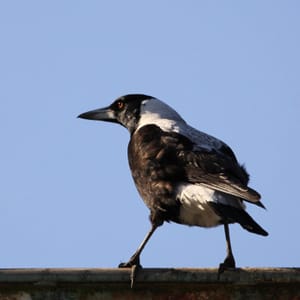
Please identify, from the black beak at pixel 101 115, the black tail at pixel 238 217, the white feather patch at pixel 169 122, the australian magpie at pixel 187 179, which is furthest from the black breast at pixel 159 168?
the black beak at pixel 101 115

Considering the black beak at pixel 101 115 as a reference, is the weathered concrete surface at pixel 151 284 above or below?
below

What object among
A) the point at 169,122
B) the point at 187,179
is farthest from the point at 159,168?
the point at 169,122

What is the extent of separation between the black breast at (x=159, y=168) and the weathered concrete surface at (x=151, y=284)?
6.49 ft

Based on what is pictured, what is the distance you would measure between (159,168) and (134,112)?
1.64 meters

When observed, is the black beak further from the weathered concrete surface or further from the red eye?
the weathered concrete surface

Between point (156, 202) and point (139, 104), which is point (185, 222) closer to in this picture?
point (156, 202)

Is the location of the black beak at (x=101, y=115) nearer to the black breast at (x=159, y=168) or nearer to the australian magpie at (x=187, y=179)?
the australian magpie at (x=187, y=179)

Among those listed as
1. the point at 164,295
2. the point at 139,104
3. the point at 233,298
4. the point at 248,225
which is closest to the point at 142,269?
the point at 164,295

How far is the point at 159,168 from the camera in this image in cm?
591

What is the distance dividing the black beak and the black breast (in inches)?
54.9

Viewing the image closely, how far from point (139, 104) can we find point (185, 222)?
193cm

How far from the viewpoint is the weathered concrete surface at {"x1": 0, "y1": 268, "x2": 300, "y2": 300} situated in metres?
3.50

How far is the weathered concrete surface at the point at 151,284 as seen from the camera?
11.5ft

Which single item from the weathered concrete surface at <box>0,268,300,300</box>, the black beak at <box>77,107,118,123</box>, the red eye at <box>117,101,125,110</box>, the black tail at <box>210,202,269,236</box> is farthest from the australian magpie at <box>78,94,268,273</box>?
the weathered concrete surface at <box>0,268,300,300</box>
